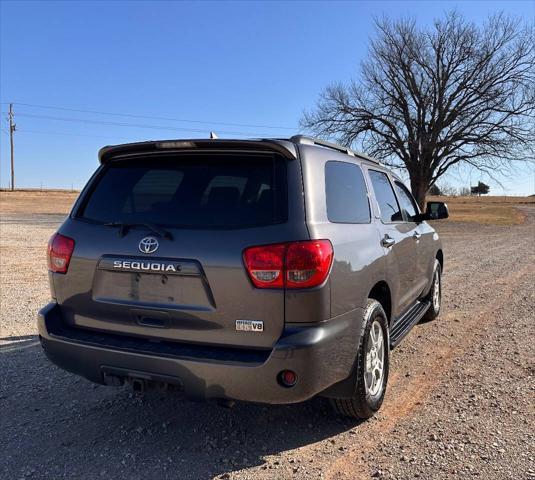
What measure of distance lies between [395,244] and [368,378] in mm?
1232

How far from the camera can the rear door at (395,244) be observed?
4.11 meters

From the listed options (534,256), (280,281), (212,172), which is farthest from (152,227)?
(534,256)

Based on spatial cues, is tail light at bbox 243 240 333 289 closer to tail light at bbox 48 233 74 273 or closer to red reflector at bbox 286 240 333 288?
red reflector at bbox 286 240 333 288

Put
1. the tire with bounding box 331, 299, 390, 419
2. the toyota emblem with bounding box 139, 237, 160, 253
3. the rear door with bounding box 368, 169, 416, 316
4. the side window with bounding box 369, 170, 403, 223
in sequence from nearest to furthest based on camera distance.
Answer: the toyota emblem with bounding box 139, 237, 160, 253
the tire with bounding box 331, 299, 390, 419
the rear door with bounding box 368, 169, 416, 316
the side window with bounding box 369, 170, 403, 223

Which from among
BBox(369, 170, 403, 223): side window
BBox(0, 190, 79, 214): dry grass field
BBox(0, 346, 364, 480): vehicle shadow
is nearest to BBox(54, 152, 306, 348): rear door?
BBox(0, 346, 364, 480): vehicle shadow

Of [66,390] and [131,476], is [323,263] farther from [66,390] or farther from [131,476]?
[66,390]

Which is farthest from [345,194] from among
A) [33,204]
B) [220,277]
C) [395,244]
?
[33,204]

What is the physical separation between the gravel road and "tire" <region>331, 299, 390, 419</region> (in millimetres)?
127

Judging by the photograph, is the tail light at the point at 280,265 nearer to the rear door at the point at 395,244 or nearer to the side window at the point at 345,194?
the side window at the point at 345,194

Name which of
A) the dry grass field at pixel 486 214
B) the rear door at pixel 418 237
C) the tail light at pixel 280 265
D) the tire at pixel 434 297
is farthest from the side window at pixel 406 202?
the dry grass field at pixel 486 214

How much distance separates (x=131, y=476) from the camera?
2.88 metres

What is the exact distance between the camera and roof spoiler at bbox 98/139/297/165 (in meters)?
3.00

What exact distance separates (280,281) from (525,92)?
1335 inches

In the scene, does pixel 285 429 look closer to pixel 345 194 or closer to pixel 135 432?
pixel 135 432
